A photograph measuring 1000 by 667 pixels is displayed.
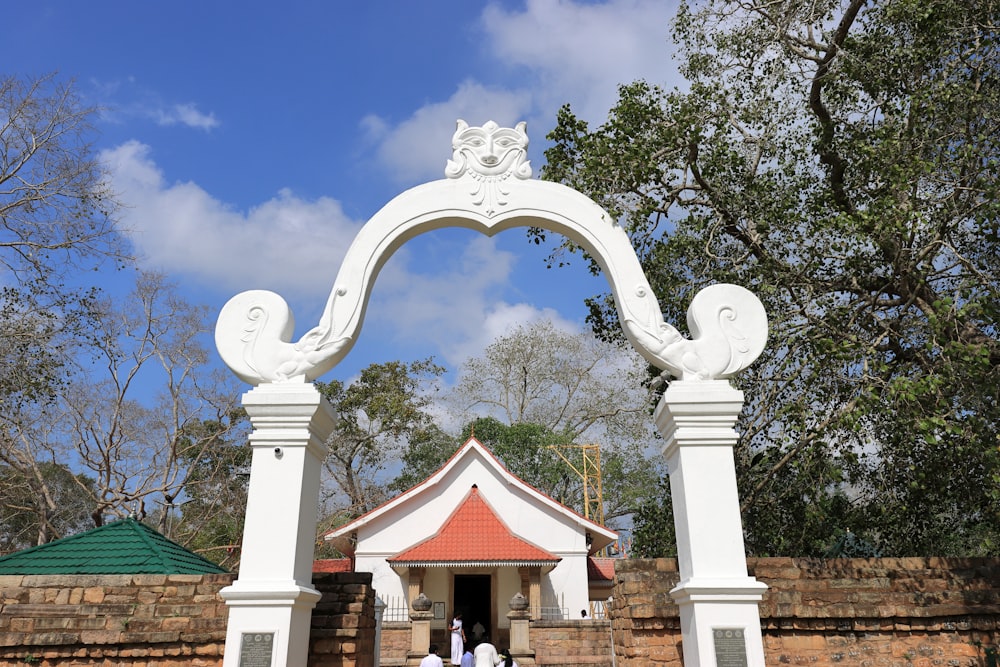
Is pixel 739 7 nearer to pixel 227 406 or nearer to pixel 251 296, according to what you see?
pixel 251 296

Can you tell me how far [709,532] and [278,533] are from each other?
2.78 meters

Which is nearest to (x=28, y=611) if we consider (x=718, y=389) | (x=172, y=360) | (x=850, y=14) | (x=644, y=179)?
(x=718, y=389)

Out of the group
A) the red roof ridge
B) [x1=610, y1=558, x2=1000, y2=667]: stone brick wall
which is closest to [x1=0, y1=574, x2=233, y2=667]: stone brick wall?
[x1=610, y1=558, x2=1000, y2=667]: stone brick wall

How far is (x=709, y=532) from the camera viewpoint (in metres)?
4.48

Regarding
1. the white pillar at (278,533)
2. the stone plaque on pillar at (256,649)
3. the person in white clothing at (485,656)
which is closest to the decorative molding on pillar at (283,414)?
the white pillar at (278,533)

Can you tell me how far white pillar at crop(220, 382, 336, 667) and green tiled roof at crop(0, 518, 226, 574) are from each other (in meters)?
2.23

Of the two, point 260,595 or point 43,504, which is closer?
point 260,595

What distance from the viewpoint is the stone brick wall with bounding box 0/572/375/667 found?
16.8 ft

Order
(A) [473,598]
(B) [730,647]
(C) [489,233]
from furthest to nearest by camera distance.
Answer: (A) [473,598] → (C) [489,233] → (B) [730,647]

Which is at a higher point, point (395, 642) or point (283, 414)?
point (283, 414)

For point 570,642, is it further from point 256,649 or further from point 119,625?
point 256,649

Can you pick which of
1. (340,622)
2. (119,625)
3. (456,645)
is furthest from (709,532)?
(456,645)

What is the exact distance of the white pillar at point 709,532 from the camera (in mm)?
4289

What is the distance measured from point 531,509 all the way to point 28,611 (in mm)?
12998
